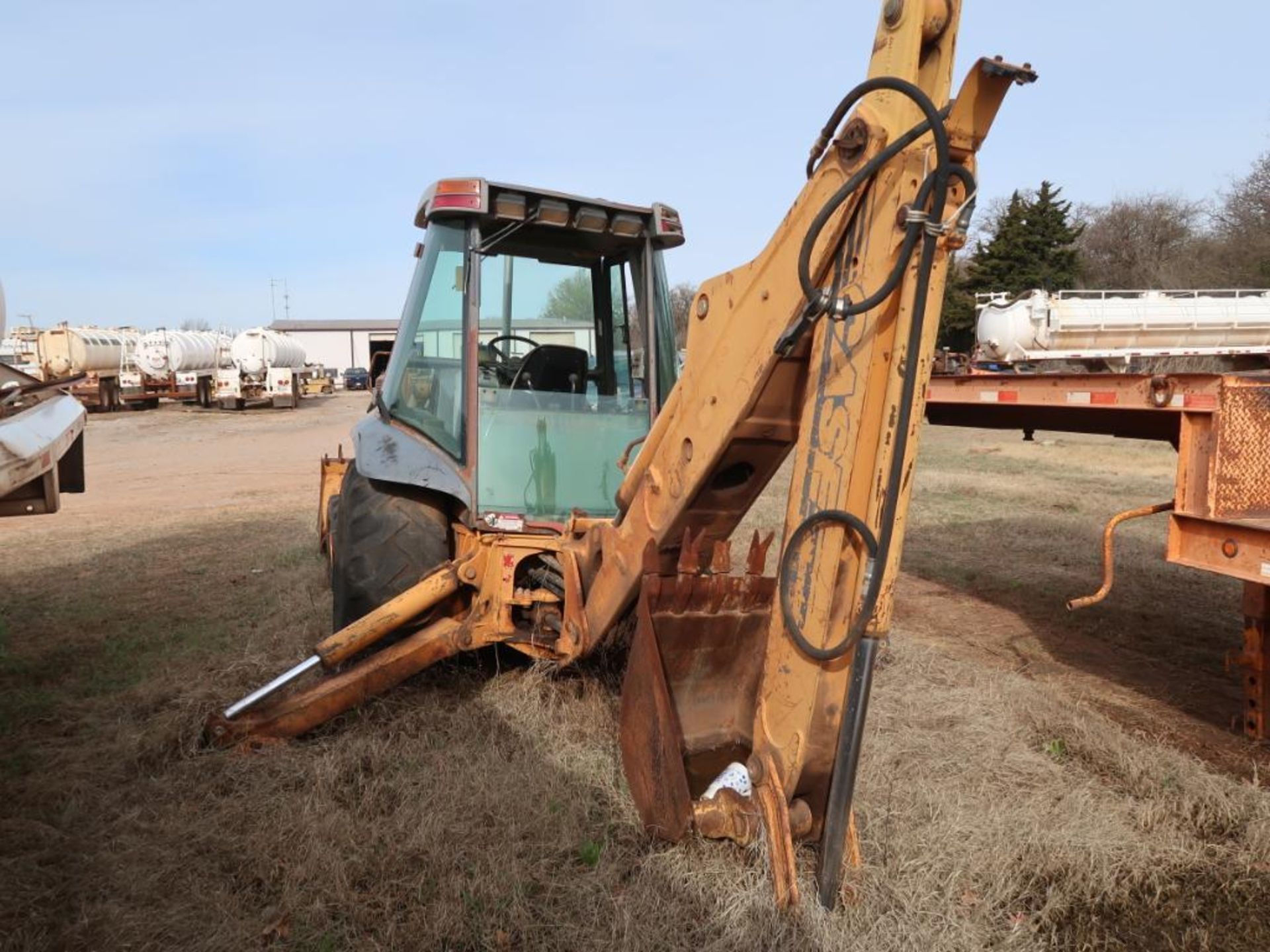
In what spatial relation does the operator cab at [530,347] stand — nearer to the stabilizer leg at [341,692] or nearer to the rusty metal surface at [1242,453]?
the stabilizer leg at [341,692]

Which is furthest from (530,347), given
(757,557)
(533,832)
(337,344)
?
(337,344)

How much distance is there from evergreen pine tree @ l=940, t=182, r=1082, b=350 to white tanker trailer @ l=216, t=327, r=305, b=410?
76.2ft

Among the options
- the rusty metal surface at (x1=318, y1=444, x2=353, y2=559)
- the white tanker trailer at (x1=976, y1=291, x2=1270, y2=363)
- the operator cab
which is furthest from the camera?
the white tanker trailer at (x1=976, y1=291, x2=1270, y2=363)

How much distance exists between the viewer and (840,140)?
237cm

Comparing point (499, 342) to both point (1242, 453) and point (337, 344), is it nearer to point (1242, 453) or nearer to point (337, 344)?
point (1242, 453)

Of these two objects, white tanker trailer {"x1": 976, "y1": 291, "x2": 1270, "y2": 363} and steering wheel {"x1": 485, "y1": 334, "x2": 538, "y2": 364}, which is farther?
white tanker trailer {"x1": 976, "y1": 291, "x2": 1270, "y2": 363}

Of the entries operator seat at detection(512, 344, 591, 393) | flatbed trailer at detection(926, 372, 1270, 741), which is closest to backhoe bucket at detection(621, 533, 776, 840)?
flatbed trailer at detection(926, 372, 1270, 741)

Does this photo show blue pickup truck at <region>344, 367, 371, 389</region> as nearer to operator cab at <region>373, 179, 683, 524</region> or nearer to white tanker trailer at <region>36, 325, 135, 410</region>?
white tanker trailer at <region>36, 325, 135, 410</region>

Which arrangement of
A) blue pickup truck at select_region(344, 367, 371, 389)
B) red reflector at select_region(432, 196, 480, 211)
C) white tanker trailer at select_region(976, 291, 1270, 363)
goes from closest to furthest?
red reflector at select_region(432, 196, 480, 211)
white tanker trailer at select_region(976, 291, 1270, 363)
blue pickup truck at select_region(344, 367, 371, 389)

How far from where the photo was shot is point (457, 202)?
409 centimetres

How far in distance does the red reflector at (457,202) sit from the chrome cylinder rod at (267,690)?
1.99 m

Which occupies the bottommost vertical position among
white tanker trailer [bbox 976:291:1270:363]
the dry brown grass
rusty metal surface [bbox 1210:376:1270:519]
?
the dry brown grass

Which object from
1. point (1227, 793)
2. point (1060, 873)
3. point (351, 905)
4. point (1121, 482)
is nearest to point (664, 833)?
point (351, 905)

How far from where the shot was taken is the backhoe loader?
2293mm
